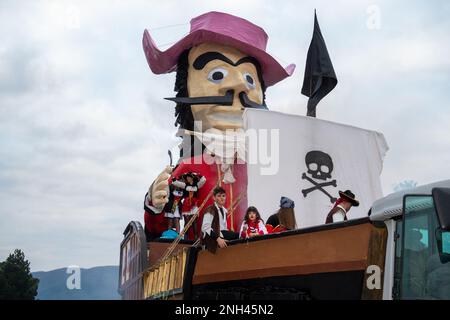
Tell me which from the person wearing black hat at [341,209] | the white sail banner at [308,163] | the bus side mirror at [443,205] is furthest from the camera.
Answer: the white sail banner at [308,163]

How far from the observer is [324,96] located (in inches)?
472

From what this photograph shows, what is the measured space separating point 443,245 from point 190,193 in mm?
7554

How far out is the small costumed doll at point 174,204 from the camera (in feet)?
35.0

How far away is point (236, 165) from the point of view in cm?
1106

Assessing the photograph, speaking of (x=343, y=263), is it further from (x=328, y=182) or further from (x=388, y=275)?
(x=328, y=182)

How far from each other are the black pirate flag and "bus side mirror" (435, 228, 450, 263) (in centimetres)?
826

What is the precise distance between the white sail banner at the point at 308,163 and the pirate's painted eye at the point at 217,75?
1585 millimetres

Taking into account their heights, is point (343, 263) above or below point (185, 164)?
below

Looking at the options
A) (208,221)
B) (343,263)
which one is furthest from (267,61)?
(343,263)

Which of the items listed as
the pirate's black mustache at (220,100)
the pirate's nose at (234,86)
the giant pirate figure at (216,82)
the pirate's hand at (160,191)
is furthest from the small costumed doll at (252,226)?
the pirate's nose at (234,86)

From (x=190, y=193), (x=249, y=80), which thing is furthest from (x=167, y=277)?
(x=249, y=80)

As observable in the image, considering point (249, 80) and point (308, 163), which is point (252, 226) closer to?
point (308, 163)

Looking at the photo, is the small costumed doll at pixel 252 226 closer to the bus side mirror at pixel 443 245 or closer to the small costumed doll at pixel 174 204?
the small costumed doll at pixel 174 204
